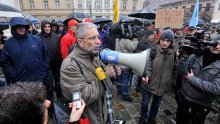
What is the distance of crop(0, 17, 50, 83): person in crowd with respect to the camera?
122 inches

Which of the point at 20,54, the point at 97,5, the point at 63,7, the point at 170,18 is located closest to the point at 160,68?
the point at 20,54

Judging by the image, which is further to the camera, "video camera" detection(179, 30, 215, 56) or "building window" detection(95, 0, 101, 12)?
"building window" detection(95, 0, 101, 12)

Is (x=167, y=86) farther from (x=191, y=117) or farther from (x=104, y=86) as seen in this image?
(x=104, y=86)

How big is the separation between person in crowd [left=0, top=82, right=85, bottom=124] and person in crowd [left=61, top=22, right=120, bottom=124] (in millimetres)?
676

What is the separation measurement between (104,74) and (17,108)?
98 centimetres

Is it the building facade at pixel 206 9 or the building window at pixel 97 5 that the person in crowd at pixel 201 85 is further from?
the building window at pixel 97 5

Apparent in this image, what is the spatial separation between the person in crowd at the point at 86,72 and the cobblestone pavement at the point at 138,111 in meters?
1.89

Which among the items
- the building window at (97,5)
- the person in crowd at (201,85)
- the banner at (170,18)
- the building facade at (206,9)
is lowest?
the person in crowd at (201,85)

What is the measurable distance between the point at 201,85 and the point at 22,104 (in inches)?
90.8

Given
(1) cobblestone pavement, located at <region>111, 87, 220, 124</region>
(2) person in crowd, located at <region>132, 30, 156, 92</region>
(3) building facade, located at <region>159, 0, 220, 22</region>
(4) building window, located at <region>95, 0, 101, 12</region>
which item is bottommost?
(1) cobblestone pavement, located at <region>111, 87, 220, 124</region>

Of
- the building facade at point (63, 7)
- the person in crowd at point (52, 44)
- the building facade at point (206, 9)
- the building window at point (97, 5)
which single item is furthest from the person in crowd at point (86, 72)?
the building window at point (97, 5)

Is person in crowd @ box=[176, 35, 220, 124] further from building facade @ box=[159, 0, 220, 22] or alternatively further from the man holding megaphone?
building facade @ box=[159, 0, 220, 22]

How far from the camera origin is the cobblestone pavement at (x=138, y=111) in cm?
384

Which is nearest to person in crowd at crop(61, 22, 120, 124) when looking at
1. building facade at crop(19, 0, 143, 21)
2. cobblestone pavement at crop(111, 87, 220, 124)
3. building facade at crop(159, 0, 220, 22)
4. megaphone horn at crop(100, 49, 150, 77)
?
megaphone horn at crop(100, 49, 150, 77)
